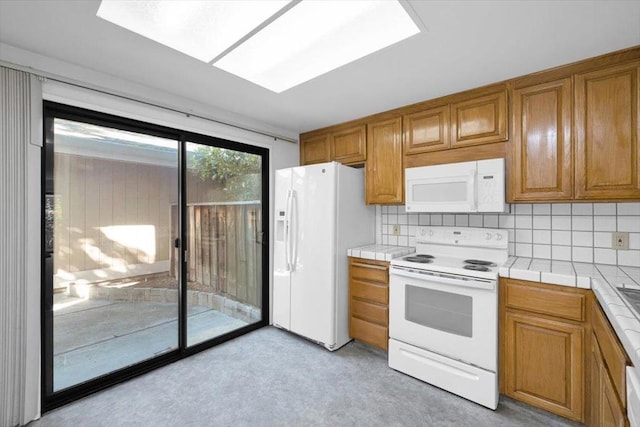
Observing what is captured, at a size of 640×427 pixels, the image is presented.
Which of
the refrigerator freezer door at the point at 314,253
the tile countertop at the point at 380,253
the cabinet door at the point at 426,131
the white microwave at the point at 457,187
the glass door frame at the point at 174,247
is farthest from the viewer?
the refrigerator freezer door at the point at 314,253

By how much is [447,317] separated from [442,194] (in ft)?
3.15

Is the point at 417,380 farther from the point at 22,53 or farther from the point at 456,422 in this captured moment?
the point at 22,53

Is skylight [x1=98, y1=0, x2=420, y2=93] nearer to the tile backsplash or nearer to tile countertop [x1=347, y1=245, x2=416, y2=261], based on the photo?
tile countertop [x1=347, y1=245, x2=416, y2=261]

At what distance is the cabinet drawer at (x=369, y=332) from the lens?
2.52 m

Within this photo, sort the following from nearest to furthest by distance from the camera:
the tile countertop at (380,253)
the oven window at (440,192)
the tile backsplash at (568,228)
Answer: the tile backsplash at (568,228) < the oven window at (440,192) < the tile countertop at (380,253)

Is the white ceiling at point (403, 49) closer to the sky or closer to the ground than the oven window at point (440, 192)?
closer to the sky

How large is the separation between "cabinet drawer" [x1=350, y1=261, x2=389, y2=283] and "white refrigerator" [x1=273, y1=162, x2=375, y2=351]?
0.10 metres

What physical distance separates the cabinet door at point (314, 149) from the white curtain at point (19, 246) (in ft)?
7.66

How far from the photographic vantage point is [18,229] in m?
1.70

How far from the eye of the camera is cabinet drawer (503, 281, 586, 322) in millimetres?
1651

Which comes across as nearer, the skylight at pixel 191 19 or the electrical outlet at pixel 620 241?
the skylight at pixel 191 19

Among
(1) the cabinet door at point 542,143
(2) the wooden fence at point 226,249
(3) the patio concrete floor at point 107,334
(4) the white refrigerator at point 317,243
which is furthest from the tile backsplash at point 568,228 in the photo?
(3) the patio concrete floor at point 107,334

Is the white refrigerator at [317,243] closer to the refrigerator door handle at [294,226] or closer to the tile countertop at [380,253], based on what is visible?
the refrigerator door handle at [294,226]

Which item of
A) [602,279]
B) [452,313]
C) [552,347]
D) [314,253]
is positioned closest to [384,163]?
[314,253]
